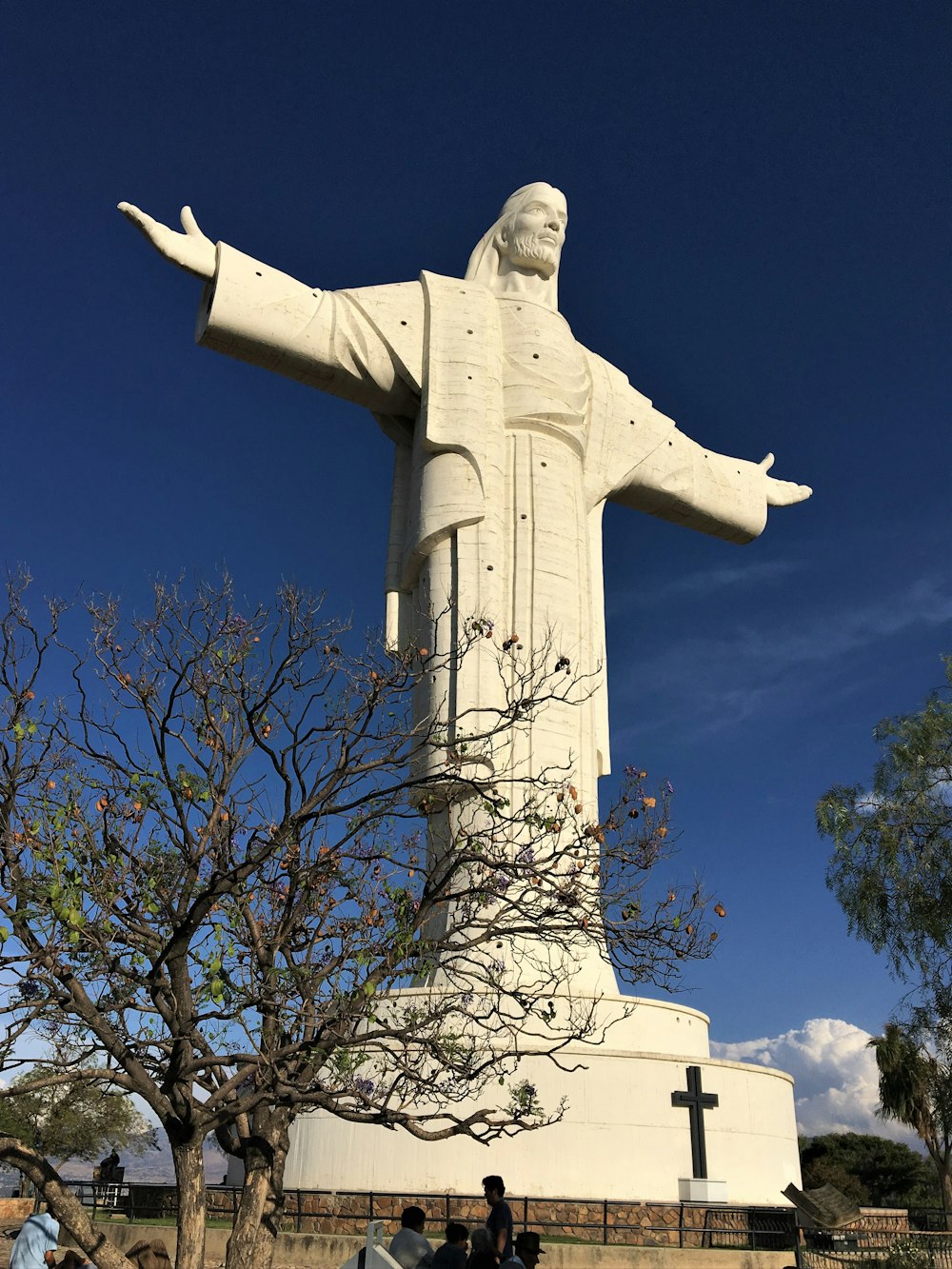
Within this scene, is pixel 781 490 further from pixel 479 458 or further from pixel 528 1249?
pixel 528 1249

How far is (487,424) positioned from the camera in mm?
A: 15938

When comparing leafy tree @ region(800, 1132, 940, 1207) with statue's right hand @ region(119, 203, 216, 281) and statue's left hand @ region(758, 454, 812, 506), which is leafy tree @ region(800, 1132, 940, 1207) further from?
statue's right hand @ region(119, 203, 216, 281)

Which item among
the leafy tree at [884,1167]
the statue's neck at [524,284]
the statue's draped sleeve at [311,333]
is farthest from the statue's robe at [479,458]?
the leafy tree at [884,1167]

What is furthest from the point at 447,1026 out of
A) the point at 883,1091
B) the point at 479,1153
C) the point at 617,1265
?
the point at 883,1091

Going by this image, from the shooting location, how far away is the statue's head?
1766 centimetres

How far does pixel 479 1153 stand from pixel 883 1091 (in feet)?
69.5

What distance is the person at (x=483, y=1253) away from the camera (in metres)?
5.51

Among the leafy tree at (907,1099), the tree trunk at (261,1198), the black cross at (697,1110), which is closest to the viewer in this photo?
the tree trunk at (261,1198)

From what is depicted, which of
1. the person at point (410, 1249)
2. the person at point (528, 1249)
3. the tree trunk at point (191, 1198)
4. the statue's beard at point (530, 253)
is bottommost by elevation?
the person at point (528, 1249)

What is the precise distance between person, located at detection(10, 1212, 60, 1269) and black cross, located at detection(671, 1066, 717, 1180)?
7860 millimetres

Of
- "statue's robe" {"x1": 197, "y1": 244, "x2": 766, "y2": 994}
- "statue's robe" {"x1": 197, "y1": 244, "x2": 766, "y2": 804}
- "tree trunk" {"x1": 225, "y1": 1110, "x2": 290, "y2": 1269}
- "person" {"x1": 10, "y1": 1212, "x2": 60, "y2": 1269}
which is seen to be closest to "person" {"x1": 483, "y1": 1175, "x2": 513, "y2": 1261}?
"tree trunk" {"x1": 225, "y1": 1110, "x2": 290, "y2": 1269}

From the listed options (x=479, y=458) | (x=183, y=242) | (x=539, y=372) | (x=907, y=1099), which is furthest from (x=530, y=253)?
(x=907, y=1099)

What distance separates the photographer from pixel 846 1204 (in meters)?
8.48

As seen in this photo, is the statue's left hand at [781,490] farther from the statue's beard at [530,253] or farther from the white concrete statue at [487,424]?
the statue's beard at [530,253]
